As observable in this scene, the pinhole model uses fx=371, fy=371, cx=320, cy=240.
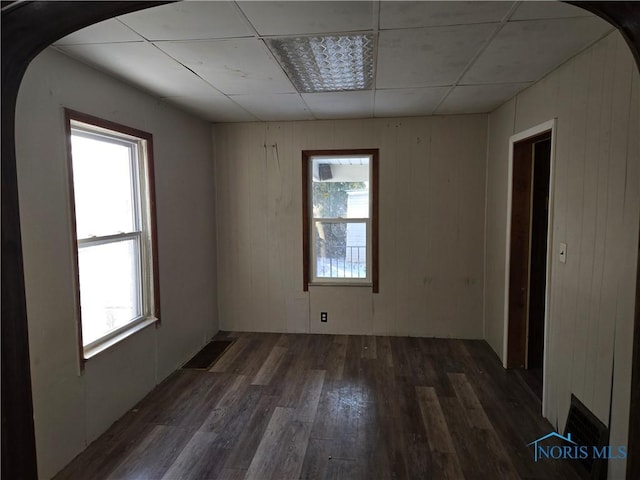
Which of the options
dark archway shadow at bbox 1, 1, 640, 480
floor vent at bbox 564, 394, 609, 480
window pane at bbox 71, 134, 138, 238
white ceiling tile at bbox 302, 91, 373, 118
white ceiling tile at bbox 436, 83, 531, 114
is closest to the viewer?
→ dark archway shadow at bbox 1, 1, 640, 480

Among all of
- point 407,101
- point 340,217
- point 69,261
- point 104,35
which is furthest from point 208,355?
point 407,101

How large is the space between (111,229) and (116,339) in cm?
79

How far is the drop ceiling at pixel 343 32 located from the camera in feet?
5.70

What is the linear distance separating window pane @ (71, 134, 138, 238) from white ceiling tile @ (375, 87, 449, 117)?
213 centimetres

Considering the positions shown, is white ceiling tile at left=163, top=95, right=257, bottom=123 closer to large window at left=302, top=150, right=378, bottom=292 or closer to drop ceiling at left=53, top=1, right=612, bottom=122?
drop ceiling at left=53, top=1, right=612, bottom=122

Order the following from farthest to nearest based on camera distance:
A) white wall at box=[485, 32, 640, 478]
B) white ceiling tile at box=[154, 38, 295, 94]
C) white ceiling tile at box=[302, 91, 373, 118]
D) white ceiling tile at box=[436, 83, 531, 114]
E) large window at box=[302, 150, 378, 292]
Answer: large window at box=[302, 150, 378, 292]
white ceiling tile at box=[302, 91, 373, 118]
white ceiling tile at box=[436, 83, 531, 114]
white ceiling tile at box=[154, 38, 295, 94]
white wall at box=[485, 32, 640, 478]

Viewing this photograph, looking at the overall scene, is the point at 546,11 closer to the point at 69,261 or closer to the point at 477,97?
the point at 477,97

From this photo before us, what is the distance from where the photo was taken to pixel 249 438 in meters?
2.45

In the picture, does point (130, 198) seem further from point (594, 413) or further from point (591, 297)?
point (594, 413)

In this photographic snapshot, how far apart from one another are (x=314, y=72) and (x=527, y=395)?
117 inches

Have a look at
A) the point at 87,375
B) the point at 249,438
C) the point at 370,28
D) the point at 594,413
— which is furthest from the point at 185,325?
the point at 594,413

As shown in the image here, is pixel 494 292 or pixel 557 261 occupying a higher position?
pixel 557 261

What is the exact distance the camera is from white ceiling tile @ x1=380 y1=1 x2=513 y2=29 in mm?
1687

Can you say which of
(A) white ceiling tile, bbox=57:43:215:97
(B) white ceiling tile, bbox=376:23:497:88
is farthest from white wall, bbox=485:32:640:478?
(A) white ceiling tile, bbox=57:43:215:97
